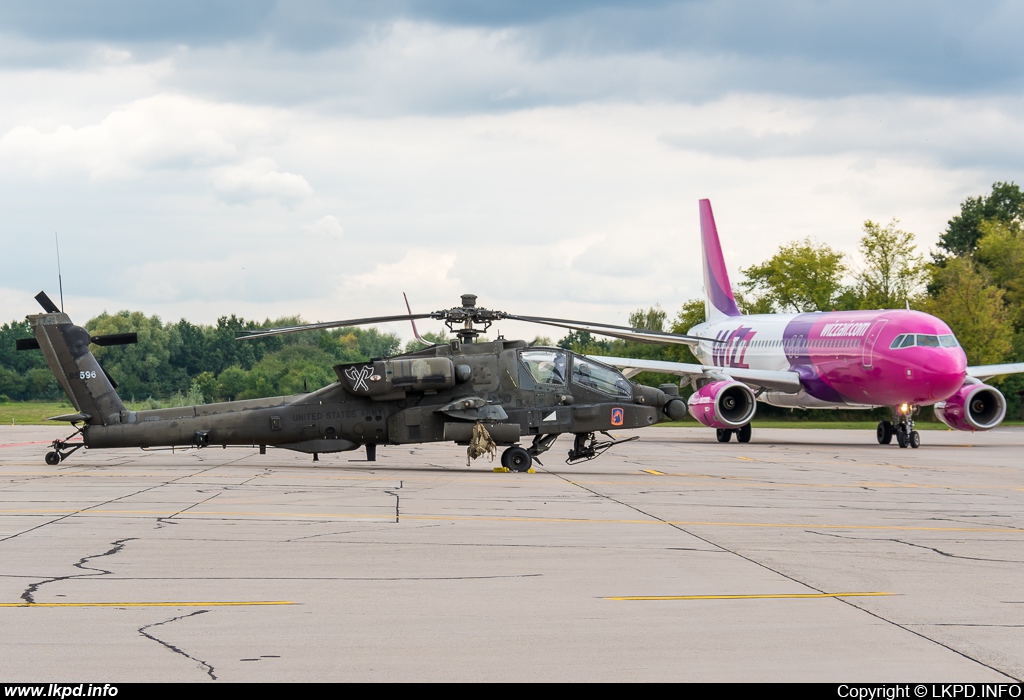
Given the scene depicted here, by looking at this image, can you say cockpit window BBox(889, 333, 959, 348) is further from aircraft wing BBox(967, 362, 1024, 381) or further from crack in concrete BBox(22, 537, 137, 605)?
crack in concrete BBox(22, 537, 137, 605)

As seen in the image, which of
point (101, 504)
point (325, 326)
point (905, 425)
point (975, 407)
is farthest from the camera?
point (975, 407)

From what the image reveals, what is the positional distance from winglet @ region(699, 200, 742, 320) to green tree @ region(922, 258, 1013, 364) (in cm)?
2220

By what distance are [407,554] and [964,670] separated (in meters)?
5.40

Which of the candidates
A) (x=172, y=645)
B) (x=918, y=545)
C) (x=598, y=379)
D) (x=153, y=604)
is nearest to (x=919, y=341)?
(x=598, y=379)

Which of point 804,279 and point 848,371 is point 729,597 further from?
point 804,279

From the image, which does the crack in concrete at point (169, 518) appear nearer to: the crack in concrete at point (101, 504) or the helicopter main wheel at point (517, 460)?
the crack in concrete at point (101, 504)

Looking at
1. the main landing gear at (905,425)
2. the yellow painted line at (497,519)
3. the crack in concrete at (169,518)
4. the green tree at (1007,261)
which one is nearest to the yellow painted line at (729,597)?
the yellow painted line at (497,519)

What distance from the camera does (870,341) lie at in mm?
30766

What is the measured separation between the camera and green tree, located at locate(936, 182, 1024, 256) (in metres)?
99.6

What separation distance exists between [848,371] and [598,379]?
1357cm

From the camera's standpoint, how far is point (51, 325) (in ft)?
69.3

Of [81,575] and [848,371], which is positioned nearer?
[81,575]

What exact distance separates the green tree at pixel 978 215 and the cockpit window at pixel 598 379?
8611 cm
